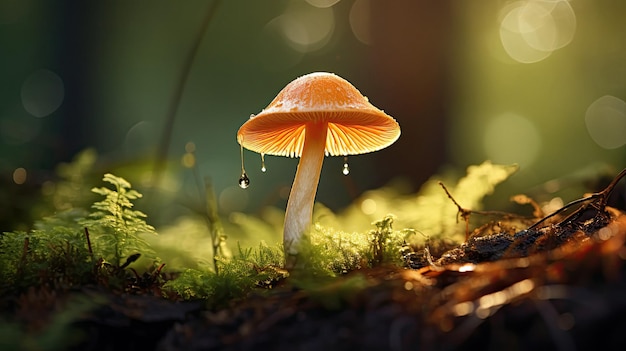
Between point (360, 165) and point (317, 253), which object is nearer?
point (317, 253)

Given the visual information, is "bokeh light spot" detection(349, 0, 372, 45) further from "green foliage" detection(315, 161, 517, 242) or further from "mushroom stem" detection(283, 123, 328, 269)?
"mushroom stem" detection(283, 123, 328, 269)

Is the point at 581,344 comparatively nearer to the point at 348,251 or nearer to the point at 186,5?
the point at 348,251

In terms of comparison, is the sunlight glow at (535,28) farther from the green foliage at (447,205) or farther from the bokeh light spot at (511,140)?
the green foliage at (447,205)

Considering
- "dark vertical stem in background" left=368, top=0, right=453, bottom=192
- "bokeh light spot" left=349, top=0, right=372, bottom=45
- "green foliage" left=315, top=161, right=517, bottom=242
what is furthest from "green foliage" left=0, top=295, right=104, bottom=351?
"bokeh light spot" left=349, top=0, right=372, bottom=45

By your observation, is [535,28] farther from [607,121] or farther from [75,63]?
[75,63]

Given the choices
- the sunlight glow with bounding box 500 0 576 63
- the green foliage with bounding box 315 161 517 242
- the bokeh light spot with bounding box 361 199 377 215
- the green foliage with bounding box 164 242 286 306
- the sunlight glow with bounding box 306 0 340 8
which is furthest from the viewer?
the sunlight glow with bounding box 306 0 340 8

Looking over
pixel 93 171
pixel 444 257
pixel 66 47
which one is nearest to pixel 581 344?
pixel 444 257
